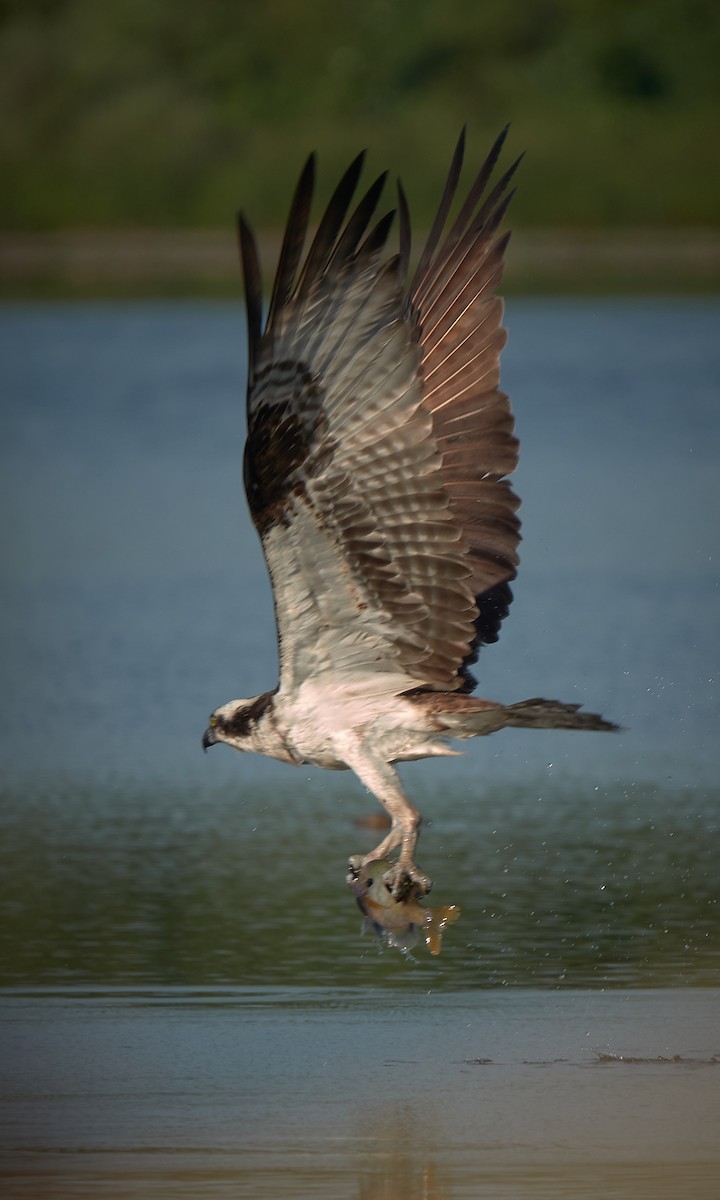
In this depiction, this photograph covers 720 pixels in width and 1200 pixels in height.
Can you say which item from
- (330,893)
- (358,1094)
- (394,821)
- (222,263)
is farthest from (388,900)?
(222,263)

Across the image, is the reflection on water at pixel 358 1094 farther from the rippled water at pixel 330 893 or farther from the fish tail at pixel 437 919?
the fish tail at pixel 437 919

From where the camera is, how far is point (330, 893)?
864 cm

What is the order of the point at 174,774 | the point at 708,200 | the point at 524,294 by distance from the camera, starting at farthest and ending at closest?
the point at 708,200 → the point at 524,294 → the point at 174,774

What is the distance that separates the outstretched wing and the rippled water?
1.17 m

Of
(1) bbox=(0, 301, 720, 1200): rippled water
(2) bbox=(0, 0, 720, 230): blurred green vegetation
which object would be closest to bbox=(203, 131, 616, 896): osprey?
(1) bbox=(0, 301, 720, 1200): rippled water

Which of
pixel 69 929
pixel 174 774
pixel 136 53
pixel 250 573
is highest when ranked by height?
pixel 136 53

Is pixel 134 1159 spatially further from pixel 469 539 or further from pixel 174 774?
pixel 174 774

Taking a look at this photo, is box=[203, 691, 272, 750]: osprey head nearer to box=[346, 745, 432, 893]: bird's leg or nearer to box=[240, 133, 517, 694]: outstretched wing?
box=[240, 133, 517, 694]: outstretched wing

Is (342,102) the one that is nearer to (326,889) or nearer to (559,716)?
(326,889)

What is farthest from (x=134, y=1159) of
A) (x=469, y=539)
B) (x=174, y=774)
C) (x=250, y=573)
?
(x=250, y=573)

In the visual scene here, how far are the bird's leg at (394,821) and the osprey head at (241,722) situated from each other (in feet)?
1.09

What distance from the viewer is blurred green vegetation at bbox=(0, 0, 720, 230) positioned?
1730 inches

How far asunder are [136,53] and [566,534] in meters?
39.5

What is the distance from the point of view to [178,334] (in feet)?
97.7
